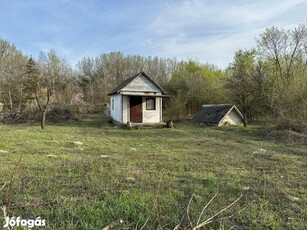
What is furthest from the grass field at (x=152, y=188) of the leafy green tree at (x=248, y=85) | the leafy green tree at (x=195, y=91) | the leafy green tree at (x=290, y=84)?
the leafy green tree at (x=195, y=91)

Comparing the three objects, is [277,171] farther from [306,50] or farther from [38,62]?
[38,62]

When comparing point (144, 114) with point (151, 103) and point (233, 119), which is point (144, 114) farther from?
point (233, 119)

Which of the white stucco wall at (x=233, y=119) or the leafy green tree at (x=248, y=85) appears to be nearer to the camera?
the white stucco wall at (x=233, y=119)

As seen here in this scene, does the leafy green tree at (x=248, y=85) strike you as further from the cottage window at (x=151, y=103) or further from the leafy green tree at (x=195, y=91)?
the cottage window at (x=151, y=103)

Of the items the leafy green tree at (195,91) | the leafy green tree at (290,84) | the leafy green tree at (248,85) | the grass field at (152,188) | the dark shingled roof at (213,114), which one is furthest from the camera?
the leafy green tree at (195,91)

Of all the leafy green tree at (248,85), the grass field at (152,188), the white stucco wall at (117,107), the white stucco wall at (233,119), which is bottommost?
the grass field at (152,188)

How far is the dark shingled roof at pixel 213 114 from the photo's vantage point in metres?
19.5

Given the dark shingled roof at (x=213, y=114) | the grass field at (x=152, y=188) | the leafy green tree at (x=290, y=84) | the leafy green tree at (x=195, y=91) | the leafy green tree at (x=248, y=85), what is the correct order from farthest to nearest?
1. the leafy green tree at (x=195, y=91)
2. the leafy green tree at (x=248, y=85)
3. the dark shingled roof at (x=213, y=114)
4. the leafy green tree at (x=290, y=84)
5. the grass field at (x=152, y=188)

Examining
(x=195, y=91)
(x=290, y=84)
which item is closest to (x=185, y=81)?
(x=195, y=91)

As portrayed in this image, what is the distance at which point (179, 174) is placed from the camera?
591cm

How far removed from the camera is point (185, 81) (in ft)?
85.1

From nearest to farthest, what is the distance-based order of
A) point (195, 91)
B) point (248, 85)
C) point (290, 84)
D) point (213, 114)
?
1. point (290, 84)
2. point (248, 85)
3. point (213, 114)
4. point (195, 91)

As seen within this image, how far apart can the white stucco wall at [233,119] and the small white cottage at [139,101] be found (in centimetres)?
484

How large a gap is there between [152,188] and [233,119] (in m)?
16.8
